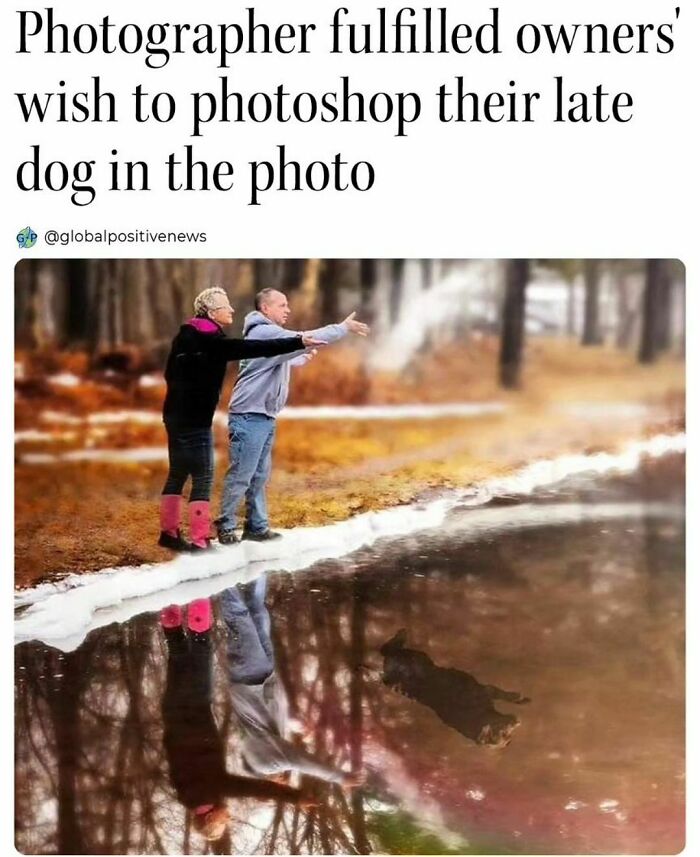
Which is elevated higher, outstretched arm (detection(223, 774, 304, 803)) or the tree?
the tree

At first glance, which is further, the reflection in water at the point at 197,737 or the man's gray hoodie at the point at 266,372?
the man's gray hoodie at the point at 266,372

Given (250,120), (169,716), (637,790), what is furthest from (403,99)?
(637,790)

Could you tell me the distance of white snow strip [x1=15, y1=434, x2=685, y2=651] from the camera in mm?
3254

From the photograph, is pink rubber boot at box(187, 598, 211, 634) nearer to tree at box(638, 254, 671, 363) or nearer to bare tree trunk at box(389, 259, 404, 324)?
bare tree trunk at box(389, 259, 404, 324)

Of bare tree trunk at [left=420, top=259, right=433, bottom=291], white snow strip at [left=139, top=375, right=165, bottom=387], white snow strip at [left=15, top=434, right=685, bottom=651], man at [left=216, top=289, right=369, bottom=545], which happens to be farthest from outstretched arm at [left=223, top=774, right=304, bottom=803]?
bare tree trunk at [left=420, top=259, right=433, bottom=291]

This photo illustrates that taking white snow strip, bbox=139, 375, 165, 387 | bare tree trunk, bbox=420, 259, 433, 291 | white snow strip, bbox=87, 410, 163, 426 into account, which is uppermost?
bare tree trunk, bbox=420, 259, 433, 291

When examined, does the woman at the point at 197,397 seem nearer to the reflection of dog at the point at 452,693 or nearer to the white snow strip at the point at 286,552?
the white snow strip at the point at 286,552

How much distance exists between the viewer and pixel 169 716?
322 centimetres

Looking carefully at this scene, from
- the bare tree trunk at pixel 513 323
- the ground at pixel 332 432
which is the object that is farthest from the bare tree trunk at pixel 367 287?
the bare tree trunk at pixel 513 323

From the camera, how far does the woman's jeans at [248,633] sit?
3240mm

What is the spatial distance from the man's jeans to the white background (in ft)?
1.76

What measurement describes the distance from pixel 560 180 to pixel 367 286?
69 centimetres

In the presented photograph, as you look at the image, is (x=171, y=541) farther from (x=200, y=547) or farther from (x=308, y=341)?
(x=308, y=341)

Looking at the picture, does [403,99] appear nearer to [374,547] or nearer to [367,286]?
[367,286]
